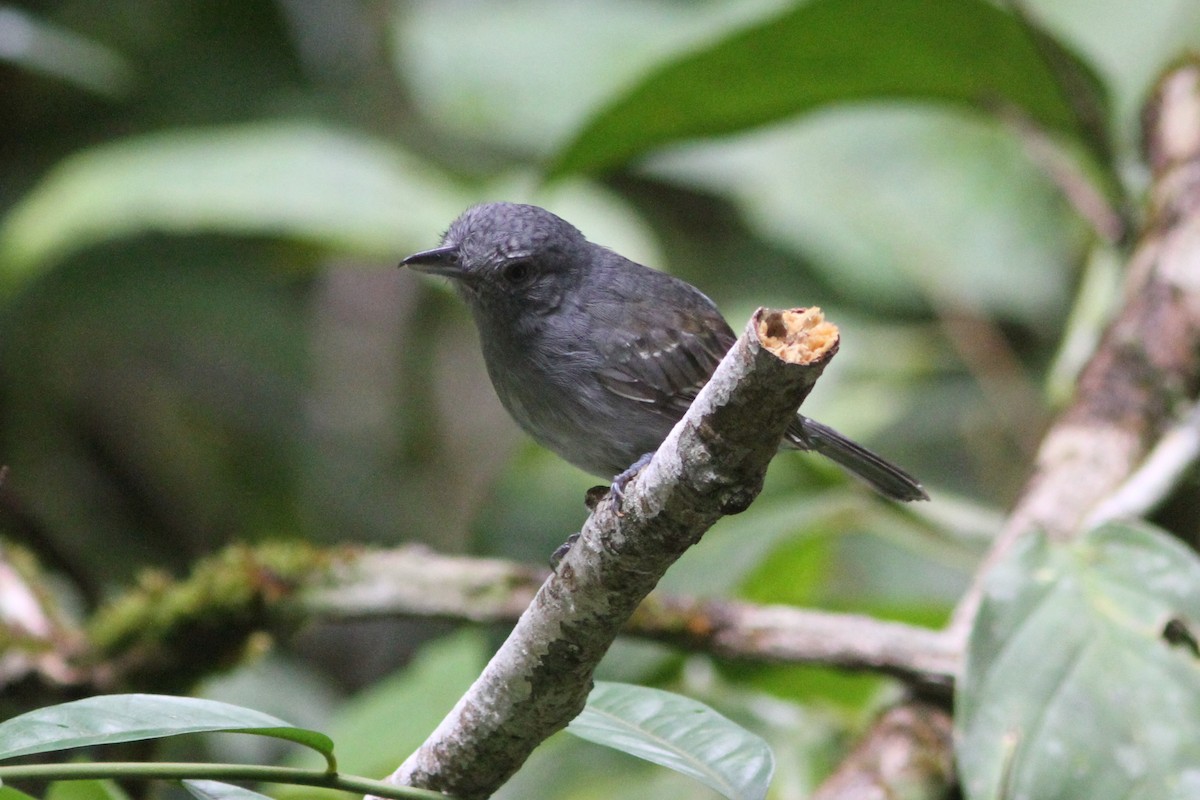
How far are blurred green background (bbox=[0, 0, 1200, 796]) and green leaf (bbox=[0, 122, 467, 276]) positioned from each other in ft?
0.05

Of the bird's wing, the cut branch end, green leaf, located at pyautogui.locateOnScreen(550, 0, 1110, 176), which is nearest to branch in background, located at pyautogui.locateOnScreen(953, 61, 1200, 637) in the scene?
green leaf, located at pyautogui.locateOnScreen(550, 0, 1110, 176)

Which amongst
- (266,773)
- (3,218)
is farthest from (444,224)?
(266,773)

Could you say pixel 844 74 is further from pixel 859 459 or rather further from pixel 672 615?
pixel 672 615

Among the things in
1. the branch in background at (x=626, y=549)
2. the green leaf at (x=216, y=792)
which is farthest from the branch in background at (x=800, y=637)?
the green leaf at (x=216, y=792)

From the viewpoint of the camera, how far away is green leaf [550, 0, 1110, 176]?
12.1 feet

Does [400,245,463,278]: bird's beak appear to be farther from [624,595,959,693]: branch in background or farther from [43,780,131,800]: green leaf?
[43,780,131,800]: green leaf

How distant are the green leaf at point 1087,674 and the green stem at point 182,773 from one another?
1353 mm

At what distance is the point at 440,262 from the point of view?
2.74 metres

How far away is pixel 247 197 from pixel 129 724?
3.36 meters

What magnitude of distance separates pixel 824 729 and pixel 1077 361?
1.46 m

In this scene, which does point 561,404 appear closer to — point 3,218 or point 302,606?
point 302,606

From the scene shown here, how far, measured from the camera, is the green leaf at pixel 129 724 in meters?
1.48

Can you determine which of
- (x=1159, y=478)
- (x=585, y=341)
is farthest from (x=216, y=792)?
(x=1159, y=478)

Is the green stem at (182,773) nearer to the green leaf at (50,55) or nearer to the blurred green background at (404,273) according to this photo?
the blurred green background at (404,273)
